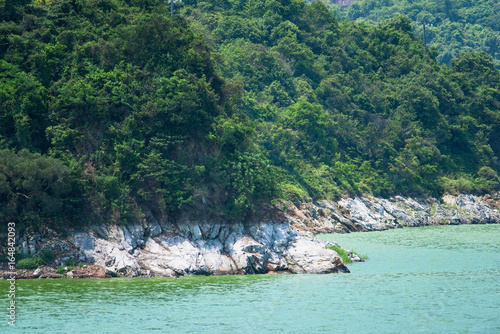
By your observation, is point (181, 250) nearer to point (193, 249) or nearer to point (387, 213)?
point (193, 249)

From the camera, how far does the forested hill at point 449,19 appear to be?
134 meters

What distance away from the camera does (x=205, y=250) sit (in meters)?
35.2

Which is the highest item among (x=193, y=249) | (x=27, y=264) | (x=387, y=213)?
(x=27, y=264)

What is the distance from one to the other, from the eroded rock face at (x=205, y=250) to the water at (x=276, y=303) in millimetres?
1215

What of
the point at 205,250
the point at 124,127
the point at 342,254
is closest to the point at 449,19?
the point at 342,254

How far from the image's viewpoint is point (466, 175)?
250ft

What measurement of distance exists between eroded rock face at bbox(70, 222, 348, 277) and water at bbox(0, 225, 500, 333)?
1.21 m

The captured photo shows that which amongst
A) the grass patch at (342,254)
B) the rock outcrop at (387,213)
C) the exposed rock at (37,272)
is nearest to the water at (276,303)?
the exposed rock at (37,272)

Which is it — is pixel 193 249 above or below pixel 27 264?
below

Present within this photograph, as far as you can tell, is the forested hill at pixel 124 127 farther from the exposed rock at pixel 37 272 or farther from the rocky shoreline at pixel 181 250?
the exposed rock at pixel 37 272

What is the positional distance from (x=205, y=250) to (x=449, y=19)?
125 meters

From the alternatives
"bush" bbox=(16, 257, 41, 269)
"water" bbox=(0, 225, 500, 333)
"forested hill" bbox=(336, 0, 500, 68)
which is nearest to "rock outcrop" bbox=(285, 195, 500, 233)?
"water" bbox=(0, 225, 500, 333)

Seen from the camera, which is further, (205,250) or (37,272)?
(205,250)

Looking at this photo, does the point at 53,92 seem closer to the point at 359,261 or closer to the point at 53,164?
the point at 53,164
